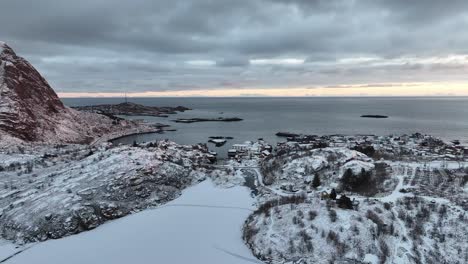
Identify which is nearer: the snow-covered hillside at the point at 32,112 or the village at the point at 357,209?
the village at the point at 357,209

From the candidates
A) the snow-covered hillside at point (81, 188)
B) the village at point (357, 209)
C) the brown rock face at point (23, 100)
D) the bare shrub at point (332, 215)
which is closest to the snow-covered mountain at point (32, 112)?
the brown rock face at point (23, 100)

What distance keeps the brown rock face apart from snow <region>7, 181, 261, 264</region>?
1727 inches

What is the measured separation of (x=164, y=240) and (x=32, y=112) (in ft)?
181

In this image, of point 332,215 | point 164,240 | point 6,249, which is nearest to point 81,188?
point 6,249

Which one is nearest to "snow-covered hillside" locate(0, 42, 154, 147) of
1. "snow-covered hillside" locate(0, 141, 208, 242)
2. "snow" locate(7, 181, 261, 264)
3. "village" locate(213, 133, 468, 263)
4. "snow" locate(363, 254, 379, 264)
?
"snow-covered hillside" locate(0, 141, 208, 242)

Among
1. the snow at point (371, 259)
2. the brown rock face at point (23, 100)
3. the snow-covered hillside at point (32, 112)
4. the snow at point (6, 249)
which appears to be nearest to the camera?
the snow at point (371, 259)

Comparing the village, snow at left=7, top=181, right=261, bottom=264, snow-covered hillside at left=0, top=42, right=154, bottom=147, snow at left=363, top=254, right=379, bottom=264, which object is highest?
snow-covered hillside at left=0, top=42, right=154, bottom=147

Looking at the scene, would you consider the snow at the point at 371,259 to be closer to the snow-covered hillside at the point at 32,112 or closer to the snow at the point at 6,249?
the snow at the point at 6,249

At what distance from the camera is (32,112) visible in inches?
2495

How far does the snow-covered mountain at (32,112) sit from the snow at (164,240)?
4081cm

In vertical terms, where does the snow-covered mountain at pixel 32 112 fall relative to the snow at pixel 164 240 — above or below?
above

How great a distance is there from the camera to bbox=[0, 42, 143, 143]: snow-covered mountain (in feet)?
192

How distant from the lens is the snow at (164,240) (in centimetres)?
1914

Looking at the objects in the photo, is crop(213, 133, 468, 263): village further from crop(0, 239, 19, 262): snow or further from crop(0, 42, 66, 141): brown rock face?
crop(0, 42, 66, 141): brown rock face
